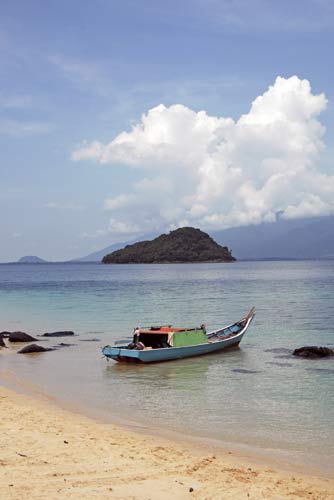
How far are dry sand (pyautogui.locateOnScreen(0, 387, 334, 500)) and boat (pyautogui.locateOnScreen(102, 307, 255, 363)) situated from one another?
11.1m

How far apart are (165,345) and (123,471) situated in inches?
649

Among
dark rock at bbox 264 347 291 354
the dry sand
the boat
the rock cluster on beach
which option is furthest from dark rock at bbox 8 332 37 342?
the dry sand

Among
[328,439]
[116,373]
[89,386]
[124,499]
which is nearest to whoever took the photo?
[124,499]

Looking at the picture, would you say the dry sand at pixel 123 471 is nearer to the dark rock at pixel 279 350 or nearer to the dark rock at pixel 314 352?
the dark rock at pixel 314 352

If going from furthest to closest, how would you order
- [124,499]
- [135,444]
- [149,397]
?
[149,397] < [135,444] < [124,499]

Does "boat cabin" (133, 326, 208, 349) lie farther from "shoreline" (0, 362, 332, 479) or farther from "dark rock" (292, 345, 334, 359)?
"shoreline" (0, 362, 332, 479)

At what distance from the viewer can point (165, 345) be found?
2689cm

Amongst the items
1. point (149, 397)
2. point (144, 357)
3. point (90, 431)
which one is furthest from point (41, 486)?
point (144, 357)

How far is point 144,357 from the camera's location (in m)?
25.3

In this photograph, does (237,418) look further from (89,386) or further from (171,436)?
(89,386)

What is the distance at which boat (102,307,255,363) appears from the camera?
2533cm

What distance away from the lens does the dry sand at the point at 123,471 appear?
9.36 m

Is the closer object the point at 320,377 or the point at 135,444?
the point at 135,444

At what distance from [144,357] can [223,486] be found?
1545cm
